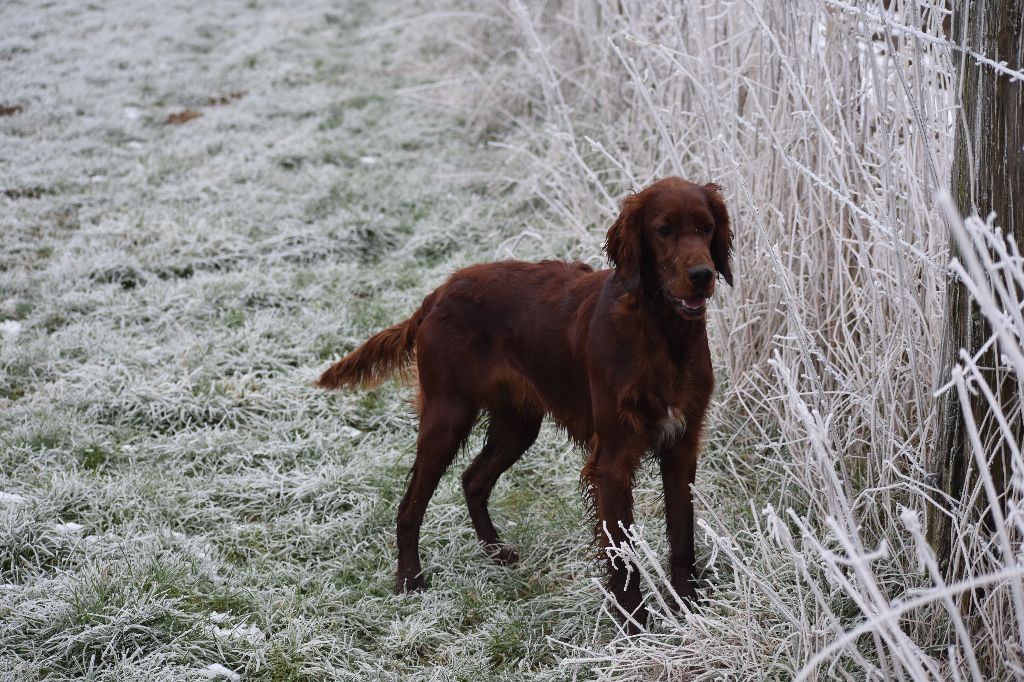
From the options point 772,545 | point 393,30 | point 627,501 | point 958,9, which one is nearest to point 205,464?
point 627,501

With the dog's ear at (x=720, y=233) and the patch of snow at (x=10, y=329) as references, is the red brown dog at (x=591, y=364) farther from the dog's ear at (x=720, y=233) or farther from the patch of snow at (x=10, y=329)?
the patch of snow at (x=10, y=329)

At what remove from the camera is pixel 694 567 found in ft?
9.41

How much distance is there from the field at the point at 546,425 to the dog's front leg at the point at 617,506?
8 centimetres

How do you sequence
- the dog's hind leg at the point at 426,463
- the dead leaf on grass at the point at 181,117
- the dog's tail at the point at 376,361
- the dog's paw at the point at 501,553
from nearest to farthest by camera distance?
1. the dog's hind leg at the point at 426,463
2. the dog's paw at the point at 501,553
3. the dog's tail at the point at 376,361
4. the dead leaf on grass at the point at 181,117

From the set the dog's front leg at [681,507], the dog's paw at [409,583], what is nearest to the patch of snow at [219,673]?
the dog's paw at [409,583]

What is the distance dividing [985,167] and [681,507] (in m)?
1.24

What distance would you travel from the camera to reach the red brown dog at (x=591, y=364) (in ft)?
8.67

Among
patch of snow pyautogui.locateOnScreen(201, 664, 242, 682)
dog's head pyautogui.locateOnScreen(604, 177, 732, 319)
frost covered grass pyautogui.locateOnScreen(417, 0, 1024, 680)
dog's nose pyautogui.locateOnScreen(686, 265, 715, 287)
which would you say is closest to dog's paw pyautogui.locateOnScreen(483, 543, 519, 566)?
frost covered grass pyautogui.locateOnScreen(417, 0, 1024, 680)

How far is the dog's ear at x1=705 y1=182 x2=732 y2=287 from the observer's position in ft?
8.78

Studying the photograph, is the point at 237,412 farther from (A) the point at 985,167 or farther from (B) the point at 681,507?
(A) the point at 985,167

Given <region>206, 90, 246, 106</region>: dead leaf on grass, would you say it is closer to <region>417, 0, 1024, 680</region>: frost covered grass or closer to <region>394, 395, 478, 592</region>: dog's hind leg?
<region>417, 0, 1024, 680</region>: frost covered grass

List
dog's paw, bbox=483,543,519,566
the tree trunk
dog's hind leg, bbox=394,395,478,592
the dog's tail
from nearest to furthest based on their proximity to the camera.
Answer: the tree trunk → dog's hind leg, bbox=394,395,478,592 → dog's paw, bbox=483,543,519,566 → the dog's tail

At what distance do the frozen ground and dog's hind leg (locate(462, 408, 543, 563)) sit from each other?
0.10m

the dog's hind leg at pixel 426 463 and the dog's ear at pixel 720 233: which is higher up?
the dog's ear at pixel 720 233
